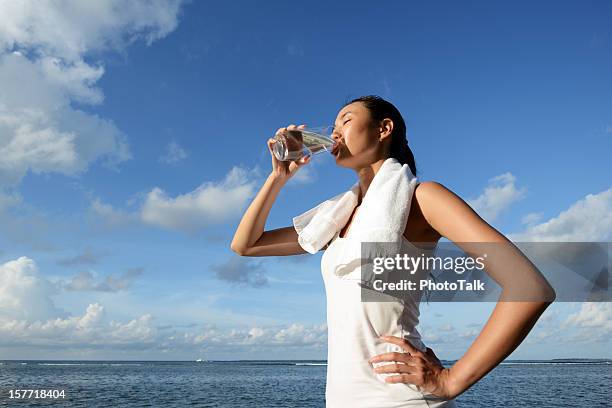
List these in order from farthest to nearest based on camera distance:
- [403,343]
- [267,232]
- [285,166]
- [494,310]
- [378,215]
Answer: [267,232] → [285,166] → [378,215] → [403,343] → [494,310]

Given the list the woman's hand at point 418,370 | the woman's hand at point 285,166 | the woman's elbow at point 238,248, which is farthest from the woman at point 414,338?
the woman's elbow at point 238,248

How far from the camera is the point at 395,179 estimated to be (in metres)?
2.01

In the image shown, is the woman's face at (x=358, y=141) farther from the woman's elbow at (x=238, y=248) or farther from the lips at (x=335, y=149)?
the woman's elbow at (x=238, y=248)

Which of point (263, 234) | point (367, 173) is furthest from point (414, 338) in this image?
point (263, 234)

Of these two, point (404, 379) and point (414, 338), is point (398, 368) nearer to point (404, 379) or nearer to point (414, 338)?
point (404, 379)

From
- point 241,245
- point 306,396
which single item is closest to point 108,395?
point 306,396

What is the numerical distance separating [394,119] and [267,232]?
89 centimetres

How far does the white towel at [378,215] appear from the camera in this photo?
6.20 feet

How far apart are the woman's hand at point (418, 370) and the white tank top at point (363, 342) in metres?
0.03

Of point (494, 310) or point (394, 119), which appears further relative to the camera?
point (394, 119)

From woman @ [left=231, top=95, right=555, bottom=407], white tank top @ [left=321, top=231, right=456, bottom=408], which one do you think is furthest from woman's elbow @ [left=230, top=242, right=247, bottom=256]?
white tank top @ [left=321, top=231, right=456, bottom=408]

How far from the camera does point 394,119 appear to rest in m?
2.35

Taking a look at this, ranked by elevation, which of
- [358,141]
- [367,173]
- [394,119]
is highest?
[394,119]

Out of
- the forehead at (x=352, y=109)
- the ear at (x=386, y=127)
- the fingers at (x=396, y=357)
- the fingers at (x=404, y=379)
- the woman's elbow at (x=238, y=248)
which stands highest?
the forehead at (x=352, y=109)
